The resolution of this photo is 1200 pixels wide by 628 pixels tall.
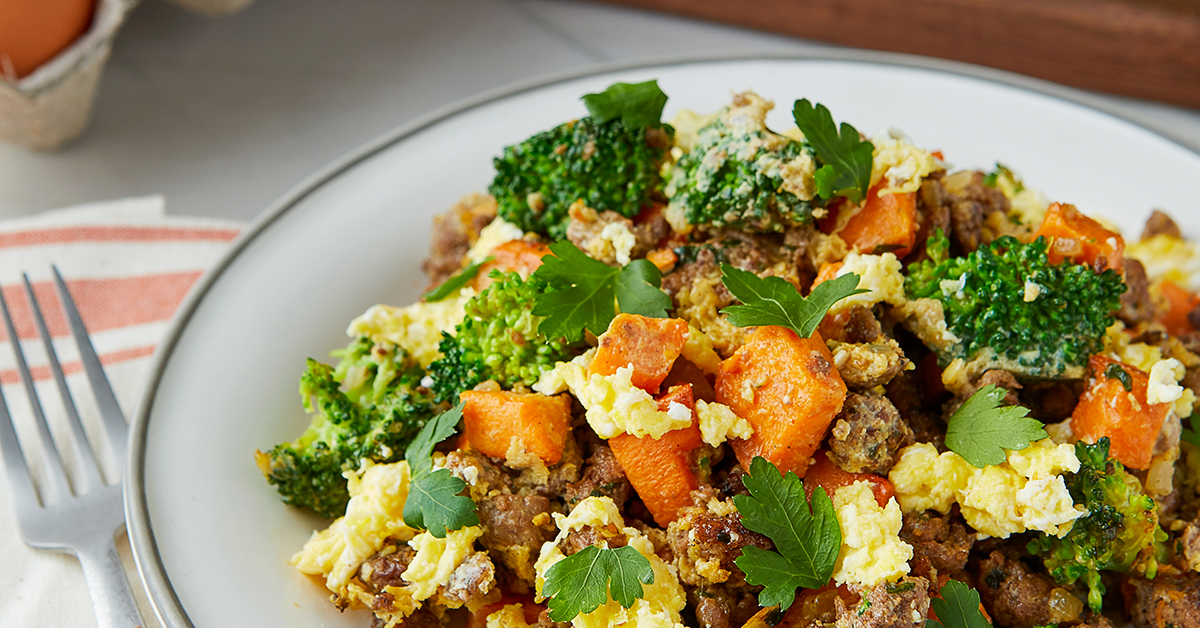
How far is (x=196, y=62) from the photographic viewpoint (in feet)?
18.9

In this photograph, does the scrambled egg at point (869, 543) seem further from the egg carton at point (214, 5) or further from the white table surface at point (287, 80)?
the egg carton at point (214, 5)

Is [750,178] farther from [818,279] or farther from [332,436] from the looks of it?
[332,436]

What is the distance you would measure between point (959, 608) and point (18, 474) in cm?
→ 305

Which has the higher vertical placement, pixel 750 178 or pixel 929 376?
pixel 750 178

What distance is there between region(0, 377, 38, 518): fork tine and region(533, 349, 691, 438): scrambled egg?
2.00 m

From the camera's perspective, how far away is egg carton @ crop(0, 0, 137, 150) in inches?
171

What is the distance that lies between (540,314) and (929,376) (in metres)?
A: 1.22

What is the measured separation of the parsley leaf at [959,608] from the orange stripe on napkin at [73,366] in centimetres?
309

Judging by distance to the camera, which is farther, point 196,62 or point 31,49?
point 196,62

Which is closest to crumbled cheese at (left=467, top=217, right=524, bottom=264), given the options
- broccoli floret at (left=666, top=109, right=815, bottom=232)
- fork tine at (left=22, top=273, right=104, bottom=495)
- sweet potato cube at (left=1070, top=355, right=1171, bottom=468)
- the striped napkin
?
broccoli floret at (left=666, top=109, right=815, bottom=232)

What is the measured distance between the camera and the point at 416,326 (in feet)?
10.4

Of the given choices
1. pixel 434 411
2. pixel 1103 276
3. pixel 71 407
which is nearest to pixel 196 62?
pixel 71 407

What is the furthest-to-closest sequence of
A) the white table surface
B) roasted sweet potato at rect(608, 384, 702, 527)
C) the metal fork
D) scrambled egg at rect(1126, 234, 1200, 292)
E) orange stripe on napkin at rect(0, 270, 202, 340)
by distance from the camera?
the white table surface → orange stripe on napkin at rect(0, 270, 202, 340) → scrambled egg at rect(1126, 234, 1200, 292) → the metal fork → roasted sweet potato at rect(608, 384, 702, 527)

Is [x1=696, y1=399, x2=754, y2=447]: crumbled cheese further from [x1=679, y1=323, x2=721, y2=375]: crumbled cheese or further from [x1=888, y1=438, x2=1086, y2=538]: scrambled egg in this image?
[x1=888, y1=438, x2=1086, y2=538]: scrambled egg
